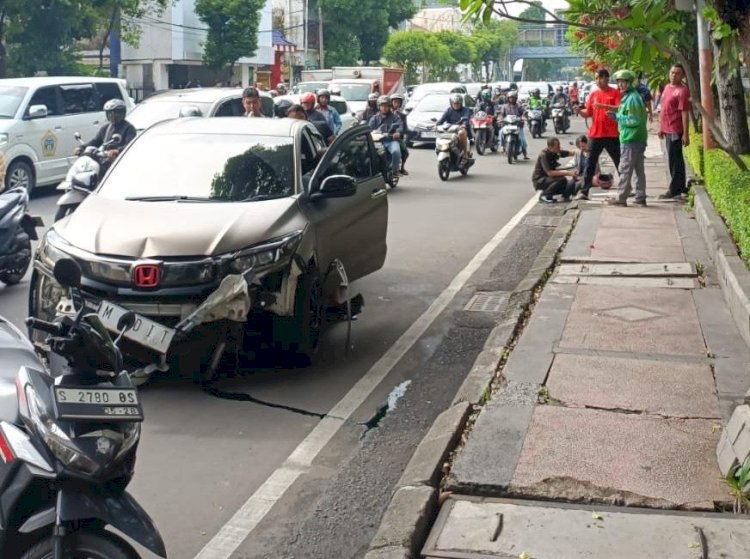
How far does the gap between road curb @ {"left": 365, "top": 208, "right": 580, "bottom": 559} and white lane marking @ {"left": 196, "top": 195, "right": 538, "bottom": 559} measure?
0.59 metres

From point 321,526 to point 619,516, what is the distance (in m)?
1.29

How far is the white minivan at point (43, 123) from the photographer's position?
16.8 m

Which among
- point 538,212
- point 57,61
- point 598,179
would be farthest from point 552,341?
point 57,61

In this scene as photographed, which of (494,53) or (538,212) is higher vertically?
(494,53)

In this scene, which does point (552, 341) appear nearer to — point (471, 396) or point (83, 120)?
point (471, 396)

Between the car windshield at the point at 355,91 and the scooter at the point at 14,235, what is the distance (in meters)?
23.4

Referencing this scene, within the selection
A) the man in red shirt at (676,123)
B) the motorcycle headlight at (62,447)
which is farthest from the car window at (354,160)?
the man in red shirt at (676,123)

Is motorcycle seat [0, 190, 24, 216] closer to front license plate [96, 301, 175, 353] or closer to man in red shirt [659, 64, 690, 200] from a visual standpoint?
front license plate [96, 301, 175, 353]

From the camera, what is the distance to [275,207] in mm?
7660

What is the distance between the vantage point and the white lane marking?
4.85 m

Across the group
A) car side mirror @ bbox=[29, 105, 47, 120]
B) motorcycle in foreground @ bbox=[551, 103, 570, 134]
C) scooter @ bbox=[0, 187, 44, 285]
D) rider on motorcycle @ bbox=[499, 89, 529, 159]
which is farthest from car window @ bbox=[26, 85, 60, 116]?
motorcycle in foreground @ bbox=[551, 103, 570, 134]

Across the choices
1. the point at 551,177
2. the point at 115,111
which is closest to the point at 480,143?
the point at 551,177

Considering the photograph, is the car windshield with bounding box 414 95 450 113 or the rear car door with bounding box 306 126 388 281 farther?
the car windshield with bounding box 414 95 450 113

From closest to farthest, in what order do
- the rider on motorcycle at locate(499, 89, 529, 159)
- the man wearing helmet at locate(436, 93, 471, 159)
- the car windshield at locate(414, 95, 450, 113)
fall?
the man wearing helmet at locate(436, 93, 471, 159) < the rider on motorcycle at locate(499, 89, 529, 159) < the car windshield at locate(414, 95, 450, 113)
